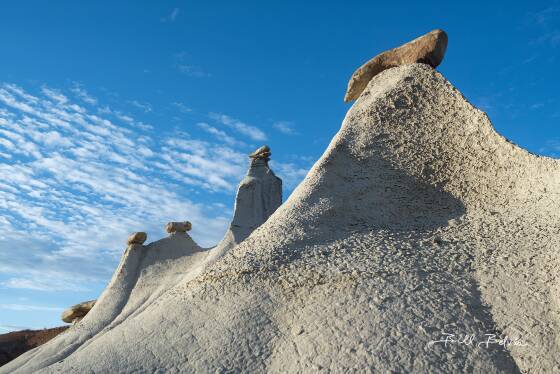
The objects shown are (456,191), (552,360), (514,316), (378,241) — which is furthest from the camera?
(456,191)

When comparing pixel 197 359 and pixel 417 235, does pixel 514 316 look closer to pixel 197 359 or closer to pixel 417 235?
pixel 417 235

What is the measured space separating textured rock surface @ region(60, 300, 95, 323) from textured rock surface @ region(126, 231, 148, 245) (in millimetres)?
1809

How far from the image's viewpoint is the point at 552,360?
463cm

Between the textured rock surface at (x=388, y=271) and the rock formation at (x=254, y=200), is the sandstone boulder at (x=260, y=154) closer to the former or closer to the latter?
the rock formation at (x=254, y=200)

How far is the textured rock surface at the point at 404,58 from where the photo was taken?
8742mm

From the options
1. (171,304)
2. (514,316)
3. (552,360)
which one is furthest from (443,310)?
(171,304)

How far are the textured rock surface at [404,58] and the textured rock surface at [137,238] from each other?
5.25m

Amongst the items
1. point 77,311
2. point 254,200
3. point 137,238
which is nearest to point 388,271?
point 254,200

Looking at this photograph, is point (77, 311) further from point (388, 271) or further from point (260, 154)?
point (388, 271)

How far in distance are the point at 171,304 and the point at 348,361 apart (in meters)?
2.09

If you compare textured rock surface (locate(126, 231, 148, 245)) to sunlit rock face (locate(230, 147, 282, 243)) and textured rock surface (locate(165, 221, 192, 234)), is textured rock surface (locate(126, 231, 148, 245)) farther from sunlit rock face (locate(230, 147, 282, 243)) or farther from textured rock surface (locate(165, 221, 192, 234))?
sunlit rock face (locate(230, 147, 282, 243))

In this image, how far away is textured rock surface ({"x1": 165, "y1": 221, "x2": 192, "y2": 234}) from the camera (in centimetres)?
1252

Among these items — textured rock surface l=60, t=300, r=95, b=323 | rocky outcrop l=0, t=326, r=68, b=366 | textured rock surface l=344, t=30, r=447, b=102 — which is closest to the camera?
textured rock surface l=344, t=30, r=447, b=102

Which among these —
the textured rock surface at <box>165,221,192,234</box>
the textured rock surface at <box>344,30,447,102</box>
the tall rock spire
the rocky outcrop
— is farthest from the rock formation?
the rocky outcrop
